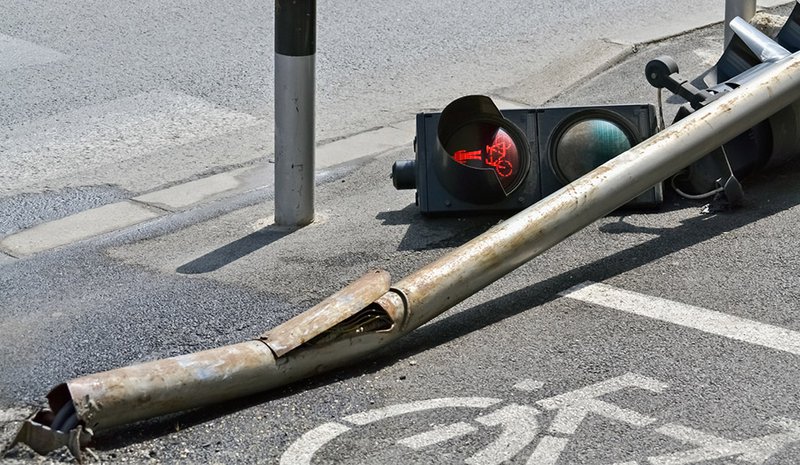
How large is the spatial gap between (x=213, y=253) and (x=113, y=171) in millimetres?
1894

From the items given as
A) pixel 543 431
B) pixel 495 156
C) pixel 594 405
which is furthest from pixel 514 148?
pixel 543 431

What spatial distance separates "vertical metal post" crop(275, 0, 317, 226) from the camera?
19.2 feet

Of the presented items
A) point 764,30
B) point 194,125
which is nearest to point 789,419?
point 764,30

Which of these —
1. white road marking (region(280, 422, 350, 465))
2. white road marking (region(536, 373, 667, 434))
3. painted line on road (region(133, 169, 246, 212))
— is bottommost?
painted line on road (region(133, 169, 246, 212))

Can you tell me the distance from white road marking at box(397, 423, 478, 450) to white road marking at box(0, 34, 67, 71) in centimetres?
634

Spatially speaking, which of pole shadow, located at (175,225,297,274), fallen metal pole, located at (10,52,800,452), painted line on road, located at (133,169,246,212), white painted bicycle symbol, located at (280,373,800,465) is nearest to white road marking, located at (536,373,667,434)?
white painted bicycle symbol, located at (280,373,800,465)

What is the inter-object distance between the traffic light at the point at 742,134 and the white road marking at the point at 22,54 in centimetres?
520

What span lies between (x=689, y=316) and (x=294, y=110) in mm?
2283

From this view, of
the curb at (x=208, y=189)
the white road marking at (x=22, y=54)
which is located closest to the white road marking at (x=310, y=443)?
the curb at (x=208, y=189)

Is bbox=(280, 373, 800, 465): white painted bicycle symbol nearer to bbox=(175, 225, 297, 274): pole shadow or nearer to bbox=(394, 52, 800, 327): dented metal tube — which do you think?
bbox=(394, 52, 800, 327): dented metal tube

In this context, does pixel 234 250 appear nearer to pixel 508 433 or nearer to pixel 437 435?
pixel 437 435

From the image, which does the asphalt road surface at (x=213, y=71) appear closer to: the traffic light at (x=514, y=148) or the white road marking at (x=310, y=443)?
the traffic light at (x=514, y=148)

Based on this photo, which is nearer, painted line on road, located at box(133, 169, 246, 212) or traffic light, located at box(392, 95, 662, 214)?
traffic light, located at box(392, 95, 662, 214)

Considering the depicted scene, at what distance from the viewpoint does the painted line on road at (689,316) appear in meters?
4.63
